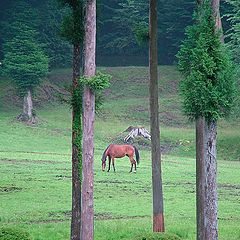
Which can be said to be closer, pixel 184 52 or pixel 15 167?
pixel 184 52

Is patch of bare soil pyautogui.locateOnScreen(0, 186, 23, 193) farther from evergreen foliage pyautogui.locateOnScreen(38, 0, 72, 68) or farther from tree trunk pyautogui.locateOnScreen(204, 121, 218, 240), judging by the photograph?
evergreen foliage pyautogui.locateOnScreen(38, 0, 72, 68)

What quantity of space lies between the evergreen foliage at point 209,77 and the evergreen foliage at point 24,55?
130 ft

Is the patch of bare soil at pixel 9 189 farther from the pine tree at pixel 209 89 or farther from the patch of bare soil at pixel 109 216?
the pine tree at pixel 209 89

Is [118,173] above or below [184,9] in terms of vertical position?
below

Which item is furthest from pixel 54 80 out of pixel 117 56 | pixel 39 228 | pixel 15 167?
pixel 39 228

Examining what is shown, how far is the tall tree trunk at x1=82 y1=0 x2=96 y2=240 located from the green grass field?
1758 millimetres

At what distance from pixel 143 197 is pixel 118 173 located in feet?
26.3

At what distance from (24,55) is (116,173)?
23.0m

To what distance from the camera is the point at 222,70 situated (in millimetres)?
15367

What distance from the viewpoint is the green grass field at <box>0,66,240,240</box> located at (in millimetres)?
21641

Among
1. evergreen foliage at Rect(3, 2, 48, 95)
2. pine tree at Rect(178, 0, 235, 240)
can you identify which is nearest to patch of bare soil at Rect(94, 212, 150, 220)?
pine tree at Rect(178, 0, 235, 240)

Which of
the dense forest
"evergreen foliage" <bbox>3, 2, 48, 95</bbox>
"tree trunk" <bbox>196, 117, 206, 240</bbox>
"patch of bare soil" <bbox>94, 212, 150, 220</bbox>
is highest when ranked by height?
the dense forest

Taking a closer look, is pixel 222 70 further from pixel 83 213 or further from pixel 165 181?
pixel 165 181

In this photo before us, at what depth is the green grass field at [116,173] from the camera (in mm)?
21641
